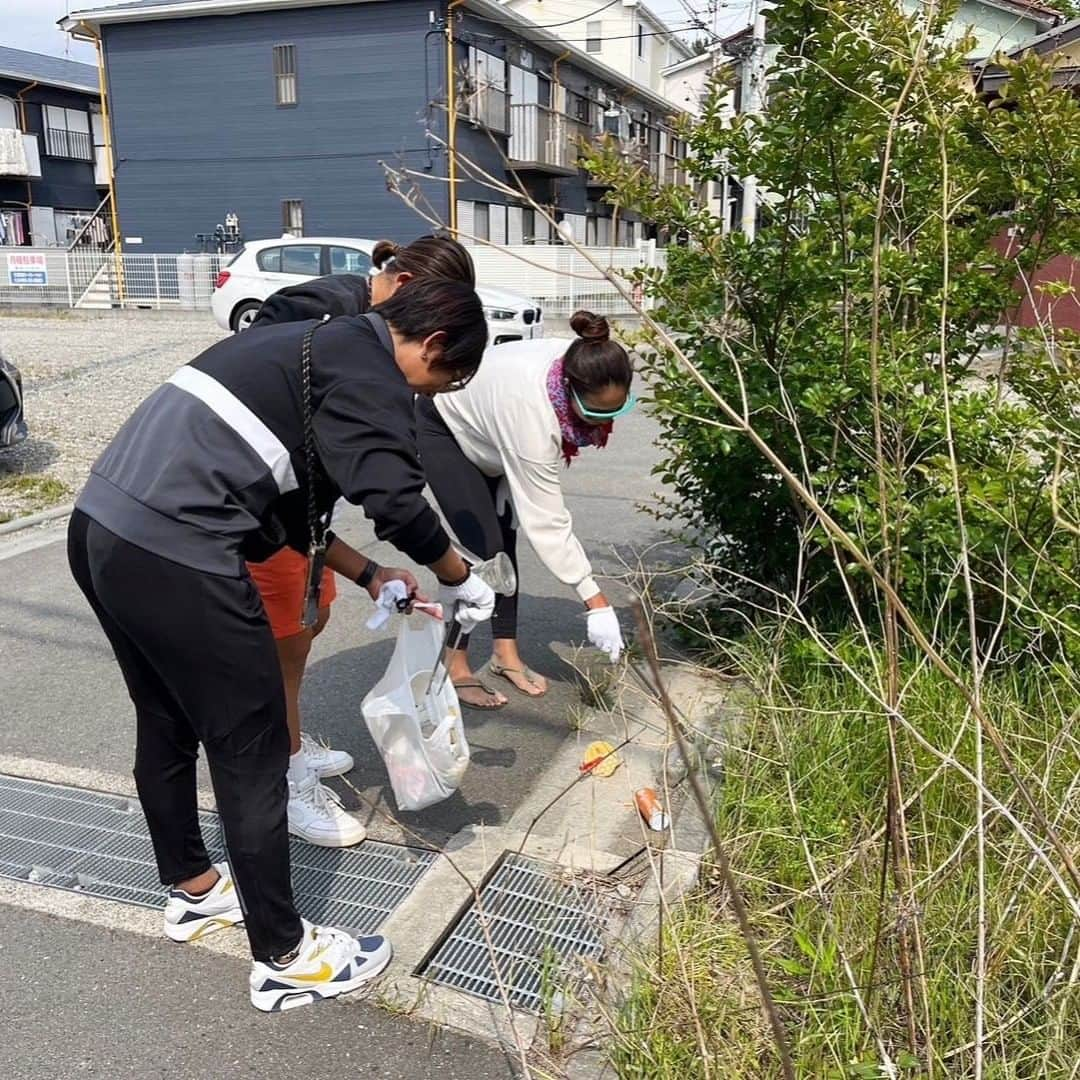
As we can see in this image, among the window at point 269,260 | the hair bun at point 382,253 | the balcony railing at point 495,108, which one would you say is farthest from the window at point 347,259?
the hair bun at point 382,253

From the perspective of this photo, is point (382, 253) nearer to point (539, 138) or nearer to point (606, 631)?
point (606, 631)

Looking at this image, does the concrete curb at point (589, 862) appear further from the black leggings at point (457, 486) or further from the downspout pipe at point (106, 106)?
the downspout pipe at point (106, 106)

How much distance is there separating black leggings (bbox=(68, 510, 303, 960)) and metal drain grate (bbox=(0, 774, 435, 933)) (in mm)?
455

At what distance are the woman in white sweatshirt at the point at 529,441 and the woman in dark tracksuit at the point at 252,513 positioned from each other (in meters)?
1.05

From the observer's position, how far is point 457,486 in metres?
3.87

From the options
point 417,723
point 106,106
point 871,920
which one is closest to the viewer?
point 871,920

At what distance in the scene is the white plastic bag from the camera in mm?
2781

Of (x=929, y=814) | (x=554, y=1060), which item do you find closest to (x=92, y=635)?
(x=554, y=1060)

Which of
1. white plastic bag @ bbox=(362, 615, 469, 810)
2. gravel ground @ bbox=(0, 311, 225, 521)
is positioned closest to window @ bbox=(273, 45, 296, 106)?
gravel ground @ bbox=(0, 311, 225, 521)

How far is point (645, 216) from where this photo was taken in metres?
3.97

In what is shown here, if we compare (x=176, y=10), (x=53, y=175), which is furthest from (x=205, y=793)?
(x=53, y=175)

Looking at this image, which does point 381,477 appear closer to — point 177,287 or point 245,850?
point 245,850

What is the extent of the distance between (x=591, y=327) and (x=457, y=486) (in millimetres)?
775

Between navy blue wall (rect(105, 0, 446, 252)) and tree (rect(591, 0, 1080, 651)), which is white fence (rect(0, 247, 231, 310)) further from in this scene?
tree (rect(591, 0, 1080, 651))
